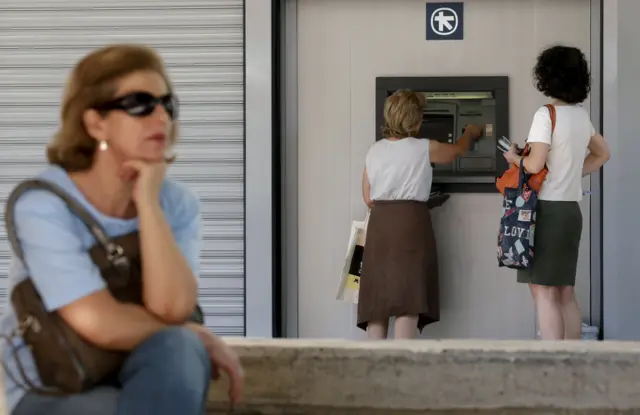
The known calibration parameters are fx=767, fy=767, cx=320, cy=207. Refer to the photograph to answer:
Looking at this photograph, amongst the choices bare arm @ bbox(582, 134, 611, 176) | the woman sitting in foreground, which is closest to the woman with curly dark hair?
bare arm @ bbox(582, 134, 611, 176)

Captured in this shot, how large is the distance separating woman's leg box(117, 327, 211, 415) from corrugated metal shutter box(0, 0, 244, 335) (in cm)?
315

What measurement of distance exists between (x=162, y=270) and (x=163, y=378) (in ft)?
0.72

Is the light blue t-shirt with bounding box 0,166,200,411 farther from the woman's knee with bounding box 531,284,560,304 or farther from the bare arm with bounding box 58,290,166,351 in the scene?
the woman's knee with bounding box 531,284,560,304

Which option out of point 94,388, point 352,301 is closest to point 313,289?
point 352,301

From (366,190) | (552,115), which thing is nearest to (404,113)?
(366,190)

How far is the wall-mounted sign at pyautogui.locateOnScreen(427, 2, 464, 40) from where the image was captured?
4.74 m

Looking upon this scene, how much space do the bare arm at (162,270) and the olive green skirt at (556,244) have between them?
2.30m

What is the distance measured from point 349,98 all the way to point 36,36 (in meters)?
2.01

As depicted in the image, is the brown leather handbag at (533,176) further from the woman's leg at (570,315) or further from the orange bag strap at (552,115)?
the woman's leg at (570,315)

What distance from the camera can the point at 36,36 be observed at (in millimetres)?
4840

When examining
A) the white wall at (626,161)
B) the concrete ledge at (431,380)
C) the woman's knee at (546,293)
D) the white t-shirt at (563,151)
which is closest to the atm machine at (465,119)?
the white wall at (626,161)

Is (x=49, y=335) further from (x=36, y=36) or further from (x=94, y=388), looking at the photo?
(x=36, y=36)

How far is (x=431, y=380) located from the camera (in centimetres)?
238

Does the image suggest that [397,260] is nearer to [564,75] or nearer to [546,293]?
[546,293]
